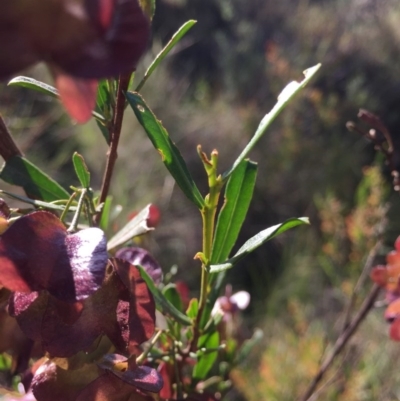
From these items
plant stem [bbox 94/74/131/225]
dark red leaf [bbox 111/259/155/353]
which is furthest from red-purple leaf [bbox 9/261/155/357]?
plant stem [bbox 94/74/131/225]

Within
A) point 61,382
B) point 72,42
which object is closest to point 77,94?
point 72,42

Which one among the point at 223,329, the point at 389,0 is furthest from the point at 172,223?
the point at 389,0

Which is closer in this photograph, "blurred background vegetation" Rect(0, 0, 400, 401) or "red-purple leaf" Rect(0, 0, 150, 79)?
"red-purple leaf" Rect(0, 0, 150, 79)

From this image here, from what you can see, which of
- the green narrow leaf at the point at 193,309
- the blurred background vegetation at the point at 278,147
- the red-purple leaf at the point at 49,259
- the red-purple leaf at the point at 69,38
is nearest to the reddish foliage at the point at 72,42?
the red-purple leaf at the point at 69,38

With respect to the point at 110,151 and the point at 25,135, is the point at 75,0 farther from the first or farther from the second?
the point at 25,135

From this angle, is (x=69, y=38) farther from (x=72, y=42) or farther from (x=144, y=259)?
(x=144, y=259)

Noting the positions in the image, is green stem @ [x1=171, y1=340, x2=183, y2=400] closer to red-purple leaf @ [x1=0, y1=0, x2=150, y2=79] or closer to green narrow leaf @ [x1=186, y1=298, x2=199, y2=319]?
green narrow leaf @ [x1=186, y1=298, x2=199, y2=319]
